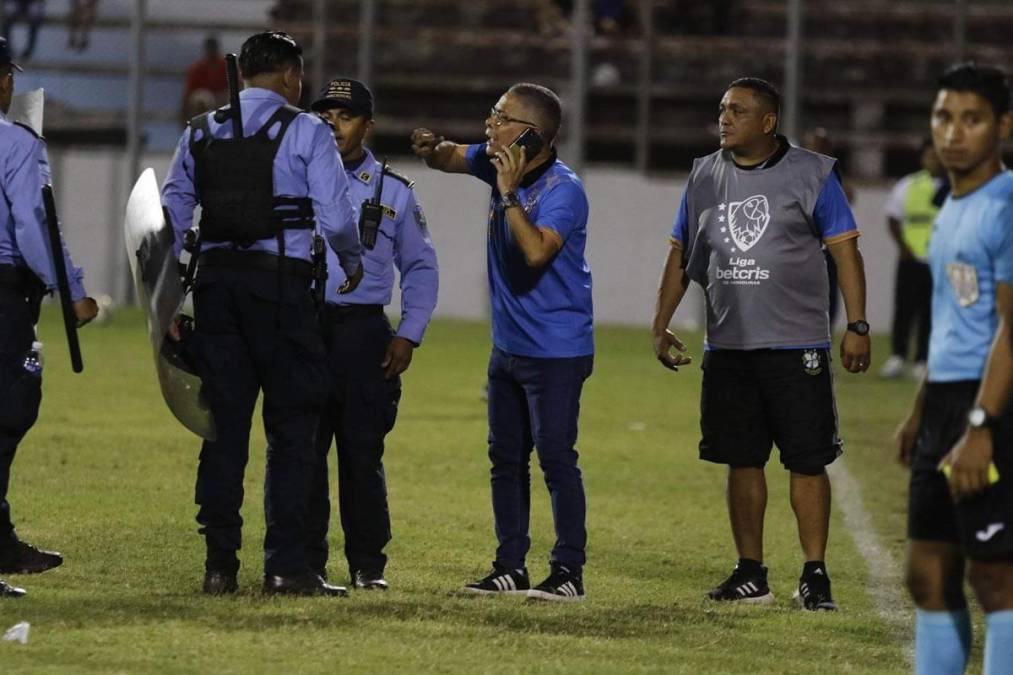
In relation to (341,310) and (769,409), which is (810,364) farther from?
(341,310)

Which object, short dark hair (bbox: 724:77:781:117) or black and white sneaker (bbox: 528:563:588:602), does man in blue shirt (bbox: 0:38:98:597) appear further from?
short dark hair (bbox: 724:77:781:117)

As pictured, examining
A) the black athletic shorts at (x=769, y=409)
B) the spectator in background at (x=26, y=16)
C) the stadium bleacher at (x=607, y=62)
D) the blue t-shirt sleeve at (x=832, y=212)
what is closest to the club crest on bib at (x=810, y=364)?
the black athletic shorts at (x=769, y=409)

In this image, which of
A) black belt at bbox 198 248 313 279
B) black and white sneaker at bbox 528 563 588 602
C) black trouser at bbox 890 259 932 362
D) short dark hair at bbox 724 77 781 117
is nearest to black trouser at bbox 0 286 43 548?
black belt at bbox 198 248 313 279

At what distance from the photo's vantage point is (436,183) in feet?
80.0

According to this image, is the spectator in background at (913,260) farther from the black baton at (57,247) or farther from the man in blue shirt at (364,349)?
the black baton at (57,247)

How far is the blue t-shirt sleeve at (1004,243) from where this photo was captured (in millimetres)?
4770

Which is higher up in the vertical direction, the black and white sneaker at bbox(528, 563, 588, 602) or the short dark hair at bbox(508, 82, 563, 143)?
the short dark hair at bbox(508, 82, 563, 143)

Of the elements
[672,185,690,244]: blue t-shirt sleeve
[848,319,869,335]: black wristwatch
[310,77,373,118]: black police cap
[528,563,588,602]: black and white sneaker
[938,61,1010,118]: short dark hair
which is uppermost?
[938,61,1010,118]: short dark hair

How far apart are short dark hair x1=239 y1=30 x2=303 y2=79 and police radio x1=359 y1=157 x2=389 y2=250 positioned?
65 centimetres

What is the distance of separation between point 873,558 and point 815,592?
60.5 inches

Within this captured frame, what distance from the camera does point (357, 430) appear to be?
716cm

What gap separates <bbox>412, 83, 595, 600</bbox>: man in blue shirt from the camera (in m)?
7.08

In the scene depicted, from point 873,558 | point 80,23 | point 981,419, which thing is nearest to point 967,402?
point 981,419

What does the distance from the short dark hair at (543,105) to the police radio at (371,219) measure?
62cm
